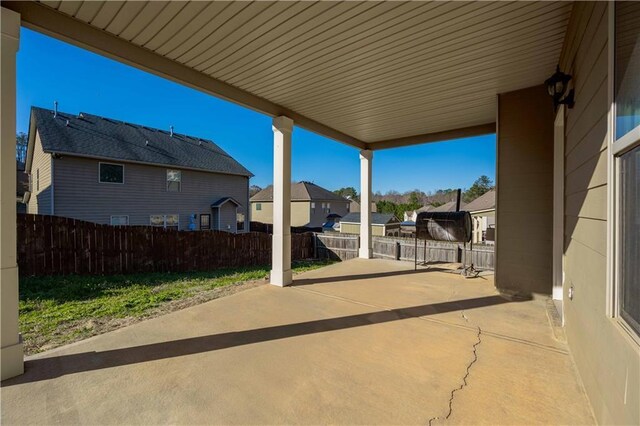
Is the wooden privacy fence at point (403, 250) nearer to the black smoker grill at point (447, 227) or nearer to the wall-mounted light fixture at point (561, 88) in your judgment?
the black smoker grill at point (447, 227)

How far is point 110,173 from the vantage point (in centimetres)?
1157

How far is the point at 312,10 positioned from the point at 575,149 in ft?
8.70

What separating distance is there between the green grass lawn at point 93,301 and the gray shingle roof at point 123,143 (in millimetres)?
7318

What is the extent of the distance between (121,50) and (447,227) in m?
5.88

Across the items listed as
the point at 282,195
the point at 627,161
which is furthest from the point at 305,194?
the point at 627,161

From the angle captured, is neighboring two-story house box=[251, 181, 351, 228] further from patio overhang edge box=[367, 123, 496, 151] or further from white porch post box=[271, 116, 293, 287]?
white porch post box=[271, 116, 293, 287]

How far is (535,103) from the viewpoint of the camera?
13.6ft

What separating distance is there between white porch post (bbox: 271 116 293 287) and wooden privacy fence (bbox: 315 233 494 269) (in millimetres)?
3614

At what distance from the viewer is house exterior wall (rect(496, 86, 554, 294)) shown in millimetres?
4090

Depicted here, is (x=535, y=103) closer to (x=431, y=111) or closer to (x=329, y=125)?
(x=431, y=111)

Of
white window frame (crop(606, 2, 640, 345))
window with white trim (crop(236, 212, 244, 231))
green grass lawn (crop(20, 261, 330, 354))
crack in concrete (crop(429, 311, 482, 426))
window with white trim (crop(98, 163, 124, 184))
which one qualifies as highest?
window with white trim (crop(98, 163, 124, 184))

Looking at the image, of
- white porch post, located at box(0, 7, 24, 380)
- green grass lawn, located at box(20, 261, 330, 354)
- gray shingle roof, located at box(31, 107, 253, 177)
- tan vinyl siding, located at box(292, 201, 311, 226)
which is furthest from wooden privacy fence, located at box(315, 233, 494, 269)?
tan vinyl siding, located at box(292, 201, 311, 226)

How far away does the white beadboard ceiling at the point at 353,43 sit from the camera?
253 cm

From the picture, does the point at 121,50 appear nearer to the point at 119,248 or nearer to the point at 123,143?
the point at 119,248
